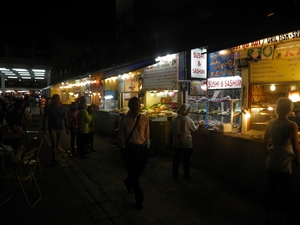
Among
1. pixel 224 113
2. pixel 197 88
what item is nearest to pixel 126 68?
pixel 197 88

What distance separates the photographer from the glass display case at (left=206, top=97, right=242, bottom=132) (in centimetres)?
701

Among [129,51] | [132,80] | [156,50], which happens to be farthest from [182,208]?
[132,80]

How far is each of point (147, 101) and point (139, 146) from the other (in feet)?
23.7

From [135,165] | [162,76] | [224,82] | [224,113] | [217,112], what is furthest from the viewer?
[162,76]

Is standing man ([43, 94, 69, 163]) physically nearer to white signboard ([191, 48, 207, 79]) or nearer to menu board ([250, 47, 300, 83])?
white signboard ([191, 48, 207, 79])

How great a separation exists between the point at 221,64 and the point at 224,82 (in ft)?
1.85

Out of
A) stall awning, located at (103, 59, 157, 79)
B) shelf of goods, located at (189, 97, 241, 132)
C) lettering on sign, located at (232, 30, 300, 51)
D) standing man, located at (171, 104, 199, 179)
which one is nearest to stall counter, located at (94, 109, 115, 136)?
stall awning, located at (103, 59, 157, 79)

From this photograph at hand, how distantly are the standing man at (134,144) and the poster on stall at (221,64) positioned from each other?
13.0 ft

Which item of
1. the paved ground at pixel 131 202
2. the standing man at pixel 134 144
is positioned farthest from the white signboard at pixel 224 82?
the standing man at pixel 134 144

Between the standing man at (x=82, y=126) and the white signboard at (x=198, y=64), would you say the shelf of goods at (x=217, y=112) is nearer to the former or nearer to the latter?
the white signboard at (x=198, y=64)

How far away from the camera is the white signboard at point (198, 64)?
7.78 meters

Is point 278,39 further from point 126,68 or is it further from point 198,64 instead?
point 126,68

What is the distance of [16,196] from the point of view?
502 centimetres

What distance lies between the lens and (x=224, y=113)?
7523 millimetres
